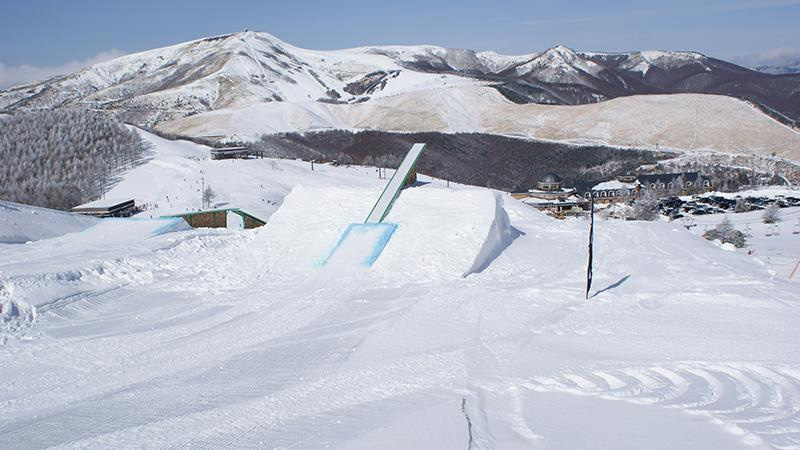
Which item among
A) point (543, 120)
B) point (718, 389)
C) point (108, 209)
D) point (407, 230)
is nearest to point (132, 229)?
point (407, 230)

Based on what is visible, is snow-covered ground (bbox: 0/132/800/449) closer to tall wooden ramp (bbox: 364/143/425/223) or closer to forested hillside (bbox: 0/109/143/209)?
tall wooden ramp (bbox: 364/143/425/223)

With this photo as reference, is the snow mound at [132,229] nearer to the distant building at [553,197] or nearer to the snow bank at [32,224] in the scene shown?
the snow bank at [32,224]

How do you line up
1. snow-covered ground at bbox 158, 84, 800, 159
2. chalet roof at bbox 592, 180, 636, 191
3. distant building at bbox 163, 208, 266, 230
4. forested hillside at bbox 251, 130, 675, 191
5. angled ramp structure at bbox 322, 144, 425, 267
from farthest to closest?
snow-covered ground at bbox 158, 84, 800, 159 → forested hillside at bbox 251, 130, 675, 191 → chalet roof at bbox 592, 180, 636, 191 → distant building at bbox 163, 208, 266, 230 → angled ramp structure at bbox 322, 144, 425, 267

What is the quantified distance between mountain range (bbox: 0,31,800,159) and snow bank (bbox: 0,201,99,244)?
62462mm

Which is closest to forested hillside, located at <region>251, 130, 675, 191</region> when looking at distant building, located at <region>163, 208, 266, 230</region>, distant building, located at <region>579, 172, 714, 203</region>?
distant building, located at <region>579, 172, 714, 203</region>

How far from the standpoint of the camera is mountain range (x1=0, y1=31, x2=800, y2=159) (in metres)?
91.9

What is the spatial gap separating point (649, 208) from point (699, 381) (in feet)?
137

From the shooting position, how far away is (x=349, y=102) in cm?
12094

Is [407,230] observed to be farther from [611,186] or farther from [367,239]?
[611,186]

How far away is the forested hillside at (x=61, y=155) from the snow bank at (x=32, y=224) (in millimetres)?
18285

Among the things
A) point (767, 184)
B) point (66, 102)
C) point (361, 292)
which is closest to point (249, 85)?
point (66, 102)

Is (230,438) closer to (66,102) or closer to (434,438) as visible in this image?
(434,438)

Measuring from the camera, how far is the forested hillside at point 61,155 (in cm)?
3816

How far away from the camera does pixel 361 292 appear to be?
40.2ft
